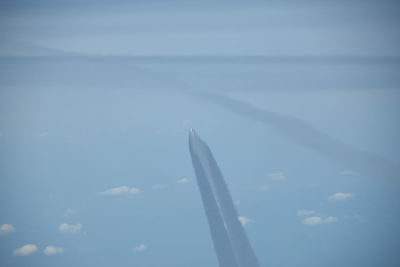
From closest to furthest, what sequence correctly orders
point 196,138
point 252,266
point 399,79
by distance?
point 252,266 < point 196,138 < point 399,79

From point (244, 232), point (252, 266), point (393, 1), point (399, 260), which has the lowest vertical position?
point (399, 260)

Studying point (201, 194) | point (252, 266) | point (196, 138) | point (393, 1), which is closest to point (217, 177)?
point (201, 194)

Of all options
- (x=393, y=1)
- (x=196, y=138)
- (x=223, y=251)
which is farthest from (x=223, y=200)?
(x=393, y=1)

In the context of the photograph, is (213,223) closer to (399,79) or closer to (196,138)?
(196,138)

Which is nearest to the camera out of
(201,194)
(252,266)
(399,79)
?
(252,266)

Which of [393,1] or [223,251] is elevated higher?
[393,1]

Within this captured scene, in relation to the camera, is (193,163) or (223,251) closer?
(223,251)
